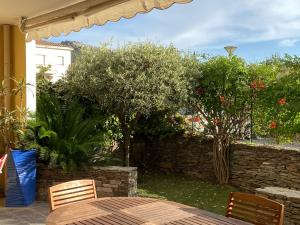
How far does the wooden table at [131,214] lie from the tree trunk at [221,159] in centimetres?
594

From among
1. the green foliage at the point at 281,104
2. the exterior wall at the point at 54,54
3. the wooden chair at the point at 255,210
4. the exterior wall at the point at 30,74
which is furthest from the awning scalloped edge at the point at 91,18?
the exterior wall at the point at 54,54

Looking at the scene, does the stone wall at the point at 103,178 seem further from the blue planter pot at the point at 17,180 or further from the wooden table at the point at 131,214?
the wooden table at the point at 131,214

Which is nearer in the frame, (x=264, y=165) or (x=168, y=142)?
(x=264, y=165)

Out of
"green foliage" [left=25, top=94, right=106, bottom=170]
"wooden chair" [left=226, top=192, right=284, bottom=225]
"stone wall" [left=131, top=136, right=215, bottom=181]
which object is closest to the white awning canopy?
"green foliage" [left=25, top=94, right=106, bottom=170]

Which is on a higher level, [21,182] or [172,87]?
[172,87]

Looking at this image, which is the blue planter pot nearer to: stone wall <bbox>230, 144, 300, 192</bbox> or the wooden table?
the wooden table

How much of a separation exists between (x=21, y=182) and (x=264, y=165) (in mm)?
5116

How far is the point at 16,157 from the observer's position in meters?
6.75

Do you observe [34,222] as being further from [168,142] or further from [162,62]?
[168,142]

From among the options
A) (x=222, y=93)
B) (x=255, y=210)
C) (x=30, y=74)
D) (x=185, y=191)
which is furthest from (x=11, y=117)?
(x=255, y=210)

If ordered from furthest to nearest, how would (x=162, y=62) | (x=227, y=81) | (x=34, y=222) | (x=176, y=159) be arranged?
(x=176, y=159) < (x=227, y=81) < (x=162, y=62) < (x=34, y=222)

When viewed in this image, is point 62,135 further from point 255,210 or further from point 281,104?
point 255,210

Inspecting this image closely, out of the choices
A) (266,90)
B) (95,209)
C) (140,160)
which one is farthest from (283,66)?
(95,209)

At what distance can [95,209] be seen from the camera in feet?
10.9
